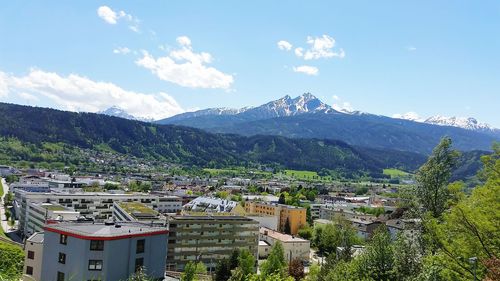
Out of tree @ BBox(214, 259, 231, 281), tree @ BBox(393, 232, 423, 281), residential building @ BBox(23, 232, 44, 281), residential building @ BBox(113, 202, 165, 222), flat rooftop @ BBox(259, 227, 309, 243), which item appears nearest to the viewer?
tree @ BBox(393, 232, 423, 281)

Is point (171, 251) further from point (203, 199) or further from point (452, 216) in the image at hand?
point (452, 216)

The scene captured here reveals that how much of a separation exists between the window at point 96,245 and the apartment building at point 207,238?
3635 cm

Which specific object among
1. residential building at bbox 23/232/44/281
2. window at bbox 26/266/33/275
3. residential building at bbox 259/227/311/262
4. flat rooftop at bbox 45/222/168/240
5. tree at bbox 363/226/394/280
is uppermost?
tree at bbox 363/226/394/280

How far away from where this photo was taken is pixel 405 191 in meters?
29.8

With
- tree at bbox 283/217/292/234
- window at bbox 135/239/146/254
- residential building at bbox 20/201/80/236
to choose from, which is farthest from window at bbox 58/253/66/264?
tree at bbox 283/217/292/234

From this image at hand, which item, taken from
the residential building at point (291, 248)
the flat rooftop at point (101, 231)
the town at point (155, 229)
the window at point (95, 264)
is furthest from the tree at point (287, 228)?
the window at point (95, 264)

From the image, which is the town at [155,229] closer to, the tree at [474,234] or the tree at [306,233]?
the tree at [306,233]

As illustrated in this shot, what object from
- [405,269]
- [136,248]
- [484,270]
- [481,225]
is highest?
[481,225]

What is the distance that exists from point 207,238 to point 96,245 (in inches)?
1617

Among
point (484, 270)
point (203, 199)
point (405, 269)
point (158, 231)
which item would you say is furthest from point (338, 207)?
point (484, 270)

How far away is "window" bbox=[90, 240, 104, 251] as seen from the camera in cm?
3350

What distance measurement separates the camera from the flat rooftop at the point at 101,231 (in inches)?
1332

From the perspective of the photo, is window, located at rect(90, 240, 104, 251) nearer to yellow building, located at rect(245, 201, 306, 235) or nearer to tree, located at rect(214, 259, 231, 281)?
tree, located at rect(214, 259, 231, 281)

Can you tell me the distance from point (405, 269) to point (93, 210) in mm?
99122
